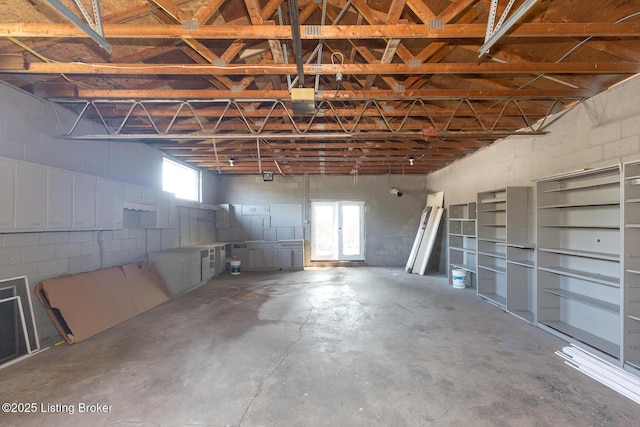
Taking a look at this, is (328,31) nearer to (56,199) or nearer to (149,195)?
(56,199)

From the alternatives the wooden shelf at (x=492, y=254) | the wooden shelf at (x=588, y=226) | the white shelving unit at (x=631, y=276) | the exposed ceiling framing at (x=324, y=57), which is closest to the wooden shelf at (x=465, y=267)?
the wooden shelf at (x=492, y=254)

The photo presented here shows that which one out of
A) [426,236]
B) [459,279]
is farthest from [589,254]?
[426,236]

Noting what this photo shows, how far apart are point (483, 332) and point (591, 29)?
3.23m

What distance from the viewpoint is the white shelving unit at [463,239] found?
5590 mm

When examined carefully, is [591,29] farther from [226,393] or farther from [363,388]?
[226,393]

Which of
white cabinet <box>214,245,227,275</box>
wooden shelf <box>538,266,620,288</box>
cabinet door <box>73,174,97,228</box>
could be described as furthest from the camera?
white cabinet <box>214,245,227,275</box>

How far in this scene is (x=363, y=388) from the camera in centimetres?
229

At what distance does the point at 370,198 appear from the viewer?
324 inches

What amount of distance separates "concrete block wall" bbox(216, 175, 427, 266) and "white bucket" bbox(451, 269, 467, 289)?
2.45 metres

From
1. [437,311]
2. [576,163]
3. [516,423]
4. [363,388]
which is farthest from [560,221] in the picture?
[363,388]

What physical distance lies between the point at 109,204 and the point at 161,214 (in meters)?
1.21

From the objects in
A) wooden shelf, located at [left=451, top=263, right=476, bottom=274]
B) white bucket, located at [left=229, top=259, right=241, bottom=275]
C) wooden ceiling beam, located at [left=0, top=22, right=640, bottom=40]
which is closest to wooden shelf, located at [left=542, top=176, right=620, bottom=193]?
wooden ceiling beam, located at [left=0, top=22, right=640, bottom=40]

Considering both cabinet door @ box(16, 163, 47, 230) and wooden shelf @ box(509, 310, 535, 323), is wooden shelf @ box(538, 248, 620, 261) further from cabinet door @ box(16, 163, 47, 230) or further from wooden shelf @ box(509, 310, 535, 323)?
cabinet door @ box(16, 163, 47, 230)

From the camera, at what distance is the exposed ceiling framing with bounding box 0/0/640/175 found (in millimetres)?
2111
